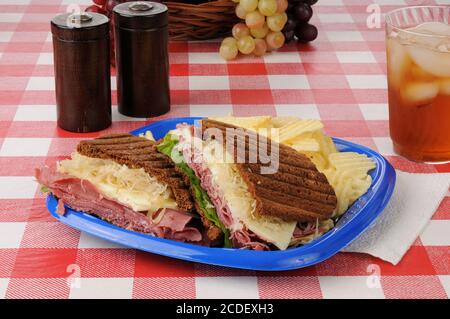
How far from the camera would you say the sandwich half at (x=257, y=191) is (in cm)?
156

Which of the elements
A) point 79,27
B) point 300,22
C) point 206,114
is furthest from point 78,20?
point 300,22

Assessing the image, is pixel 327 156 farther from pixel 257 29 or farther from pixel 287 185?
pixel 257 29

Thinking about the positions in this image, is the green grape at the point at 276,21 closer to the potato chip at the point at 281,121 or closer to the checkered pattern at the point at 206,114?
the checkered pattern at the point at 206,114

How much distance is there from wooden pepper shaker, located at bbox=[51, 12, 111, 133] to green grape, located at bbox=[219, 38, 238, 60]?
0.55 metres

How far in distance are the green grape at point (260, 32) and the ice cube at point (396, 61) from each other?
688 millimetres

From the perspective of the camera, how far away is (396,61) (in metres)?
2.00

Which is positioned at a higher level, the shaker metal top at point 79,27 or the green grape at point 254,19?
the shaker metal top at point 79,27

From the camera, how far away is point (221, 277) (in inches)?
62.2

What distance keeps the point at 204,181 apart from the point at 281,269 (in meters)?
0.23

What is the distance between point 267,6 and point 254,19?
2.0 inches

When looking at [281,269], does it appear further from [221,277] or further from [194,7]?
[194,7]

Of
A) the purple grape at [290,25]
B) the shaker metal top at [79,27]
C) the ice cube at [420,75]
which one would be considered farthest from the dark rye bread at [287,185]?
the purple grape at [290,25]
